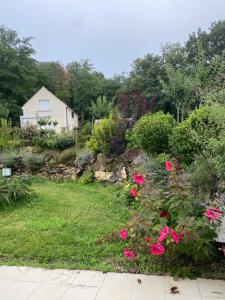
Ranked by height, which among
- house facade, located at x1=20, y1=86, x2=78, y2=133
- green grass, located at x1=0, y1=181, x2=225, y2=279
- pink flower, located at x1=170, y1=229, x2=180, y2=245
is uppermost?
house facade, located at x1=20, y1=86, x2=78, y2=133

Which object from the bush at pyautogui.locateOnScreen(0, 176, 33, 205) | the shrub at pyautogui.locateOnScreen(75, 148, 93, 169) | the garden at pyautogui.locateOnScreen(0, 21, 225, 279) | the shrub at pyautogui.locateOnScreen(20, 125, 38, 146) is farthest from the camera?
the shrub at pyautogui.locateOnScreen(20, 125, 38, 146)

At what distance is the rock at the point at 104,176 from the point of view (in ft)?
23.2

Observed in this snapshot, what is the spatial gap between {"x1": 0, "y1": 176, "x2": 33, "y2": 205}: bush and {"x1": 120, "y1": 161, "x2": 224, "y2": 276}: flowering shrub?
3030mm

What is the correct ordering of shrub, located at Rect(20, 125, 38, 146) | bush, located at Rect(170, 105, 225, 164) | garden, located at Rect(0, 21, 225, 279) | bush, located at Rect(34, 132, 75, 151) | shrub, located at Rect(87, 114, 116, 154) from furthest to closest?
shrub, located at Rect(20, 125, 38, 146)
bush, located at Rect(34, 132, 75, 151)
shrub, located at Rect(87, 114, 116, 154)
bush, located at Rect(170, 105, 225, 164)
garden, located at Rect(0, 21, 225, 279)

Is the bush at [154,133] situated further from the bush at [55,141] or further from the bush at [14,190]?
the bush at [55,141]

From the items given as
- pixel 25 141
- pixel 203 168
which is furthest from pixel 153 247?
pixel 25 141

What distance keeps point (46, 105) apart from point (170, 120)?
19.6 meters

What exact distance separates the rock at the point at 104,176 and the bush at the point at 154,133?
3.88 feet

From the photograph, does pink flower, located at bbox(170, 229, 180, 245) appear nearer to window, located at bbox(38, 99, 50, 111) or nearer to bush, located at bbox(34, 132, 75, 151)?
bush, located at bbox(34, 132, 75, 151)

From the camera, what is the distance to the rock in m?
7.06

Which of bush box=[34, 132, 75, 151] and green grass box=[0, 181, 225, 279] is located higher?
bush box=[34, 132, 75, 151]

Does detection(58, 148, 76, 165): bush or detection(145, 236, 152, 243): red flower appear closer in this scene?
detection(145, 236, 152, 243): red flower

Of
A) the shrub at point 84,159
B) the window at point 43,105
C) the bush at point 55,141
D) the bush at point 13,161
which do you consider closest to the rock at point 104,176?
the shrub at point 84,159

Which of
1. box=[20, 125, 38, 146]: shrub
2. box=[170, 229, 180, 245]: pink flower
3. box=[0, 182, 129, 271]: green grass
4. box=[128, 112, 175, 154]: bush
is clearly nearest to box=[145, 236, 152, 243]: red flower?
box=[170, 229, 180, 245]: pink flower
